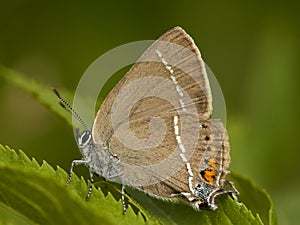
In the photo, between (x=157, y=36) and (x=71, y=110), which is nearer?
(x=71, y=110)

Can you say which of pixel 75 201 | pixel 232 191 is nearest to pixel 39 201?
pixel 75 201

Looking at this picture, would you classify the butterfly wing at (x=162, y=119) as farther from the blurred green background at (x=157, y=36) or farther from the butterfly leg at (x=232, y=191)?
the blurred green background at (x=157, y=36)

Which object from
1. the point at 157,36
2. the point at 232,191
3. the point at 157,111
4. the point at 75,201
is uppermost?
the point at 75,201

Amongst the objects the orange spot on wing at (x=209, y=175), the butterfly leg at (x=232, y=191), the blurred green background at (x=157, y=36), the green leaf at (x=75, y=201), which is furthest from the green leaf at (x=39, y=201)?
the blurred green background at (x=157, y=36)

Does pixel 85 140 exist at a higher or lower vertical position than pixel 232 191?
higher

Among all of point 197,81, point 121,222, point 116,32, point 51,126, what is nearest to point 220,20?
point 116,32

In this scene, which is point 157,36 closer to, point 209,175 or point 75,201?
point 209,175

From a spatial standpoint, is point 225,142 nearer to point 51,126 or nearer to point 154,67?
point 154,67
